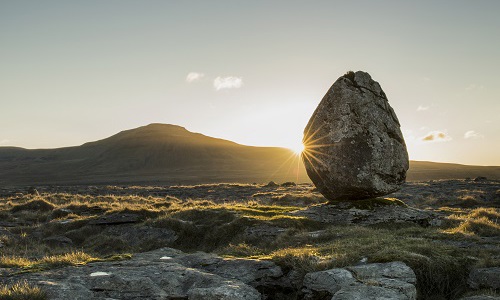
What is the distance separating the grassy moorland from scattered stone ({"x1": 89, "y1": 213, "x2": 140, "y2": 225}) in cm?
11

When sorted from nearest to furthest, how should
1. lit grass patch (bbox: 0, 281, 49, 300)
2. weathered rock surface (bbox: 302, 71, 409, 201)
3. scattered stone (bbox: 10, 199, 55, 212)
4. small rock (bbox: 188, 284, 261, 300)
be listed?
lit grass patch (bbox: 0, 281, 49, 300) → small rock (bbox: 188, 284, 261, 300) → weathered rock surface (bbox: 302, 71, 409, 201) → scattered stone (bbox: 10, 199, 55, 212)

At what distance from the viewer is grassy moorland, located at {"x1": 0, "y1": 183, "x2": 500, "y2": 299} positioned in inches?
393

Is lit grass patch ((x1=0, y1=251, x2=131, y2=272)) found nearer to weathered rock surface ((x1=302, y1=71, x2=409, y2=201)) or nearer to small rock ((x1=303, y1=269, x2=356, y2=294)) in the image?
small rock ((x1=303, y1=269, x2=356, y2=294))

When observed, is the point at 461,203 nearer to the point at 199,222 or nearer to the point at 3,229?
the point at 199,222

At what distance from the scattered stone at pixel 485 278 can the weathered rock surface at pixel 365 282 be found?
1.47m

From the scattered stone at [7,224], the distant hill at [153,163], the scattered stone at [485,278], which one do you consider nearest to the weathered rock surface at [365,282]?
the scattered stone at [485,278]

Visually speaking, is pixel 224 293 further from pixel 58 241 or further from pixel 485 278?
pixel 58 241

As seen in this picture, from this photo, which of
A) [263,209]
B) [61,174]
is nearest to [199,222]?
[263,209]

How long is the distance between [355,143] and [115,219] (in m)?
13.7

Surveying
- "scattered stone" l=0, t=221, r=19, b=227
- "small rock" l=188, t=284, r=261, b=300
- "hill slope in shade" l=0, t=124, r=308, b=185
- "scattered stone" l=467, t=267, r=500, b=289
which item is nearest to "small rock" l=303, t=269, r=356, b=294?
"small rock" l=188, t=284, r=261, b=300

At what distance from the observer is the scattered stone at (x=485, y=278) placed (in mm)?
8828

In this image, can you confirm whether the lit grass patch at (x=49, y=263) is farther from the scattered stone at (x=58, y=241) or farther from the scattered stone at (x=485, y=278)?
Answer: the scattered stone at (x=485, y=278)

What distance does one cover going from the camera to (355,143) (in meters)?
20.7

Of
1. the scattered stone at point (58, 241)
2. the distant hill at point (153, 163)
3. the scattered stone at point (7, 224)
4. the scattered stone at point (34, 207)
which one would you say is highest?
the distant hill at point (153, 163)
